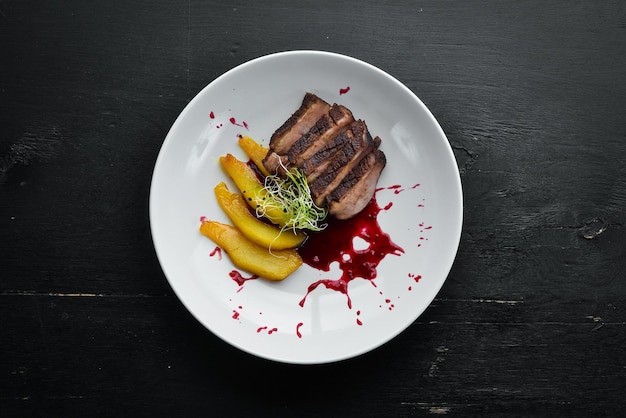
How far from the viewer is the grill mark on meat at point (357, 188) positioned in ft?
9.23

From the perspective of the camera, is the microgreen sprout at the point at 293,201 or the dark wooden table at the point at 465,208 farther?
the dark wooden table at the point at 465,208

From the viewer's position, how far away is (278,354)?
2.78 metres

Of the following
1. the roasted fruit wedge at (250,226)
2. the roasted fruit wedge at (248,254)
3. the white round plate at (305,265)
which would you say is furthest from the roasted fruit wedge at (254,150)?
the roasted fruit wedge at (248,254)

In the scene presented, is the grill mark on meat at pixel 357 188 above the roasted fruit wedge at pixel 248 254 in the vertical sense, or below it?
above

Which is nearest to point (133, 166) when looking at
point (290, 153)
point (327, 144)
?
point (290, 153)

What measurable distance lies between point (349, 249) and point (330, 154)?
1.59ft

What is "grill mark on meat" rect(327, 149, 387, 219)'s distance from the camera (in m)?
2.81

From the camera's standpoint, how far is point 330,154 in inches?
111

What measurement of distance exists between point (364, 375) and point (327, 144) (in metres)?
1.21

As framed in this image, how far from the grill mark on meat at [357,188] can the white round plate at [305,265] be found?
8 centimetres

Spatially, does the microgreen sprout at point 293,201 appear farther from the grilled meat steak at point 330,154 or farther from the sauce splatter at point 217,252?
the sauce splatter at point 217,252

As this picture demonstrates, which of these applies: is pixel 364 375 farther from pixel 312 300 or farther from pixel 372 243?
pixel 372 243

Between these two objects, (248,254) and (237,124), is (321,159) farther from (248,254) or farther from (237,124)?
(248,254)

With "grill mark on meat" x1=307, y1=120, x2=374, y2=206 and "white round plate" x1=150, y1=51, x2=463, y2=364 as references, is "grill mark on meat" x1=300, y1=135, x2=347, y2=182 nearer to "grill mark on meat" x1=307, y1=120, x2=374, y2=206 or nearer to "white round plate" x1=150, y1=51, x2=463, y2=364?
"grill mark on meat" x1=307, y1=120, x2=374, y2=206
